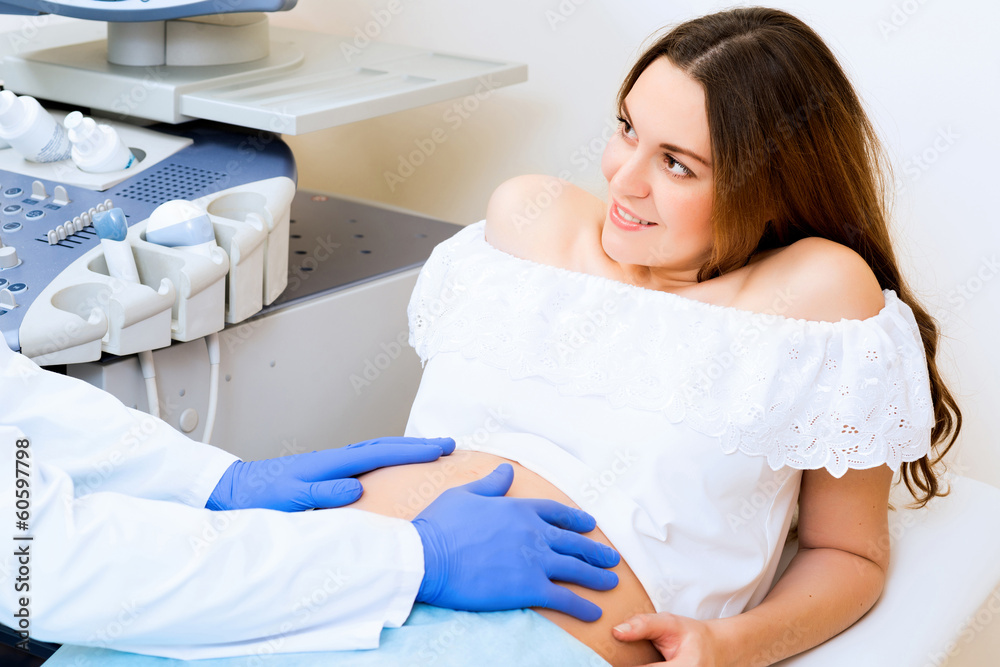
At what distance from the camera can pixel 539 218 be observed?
4.47ft

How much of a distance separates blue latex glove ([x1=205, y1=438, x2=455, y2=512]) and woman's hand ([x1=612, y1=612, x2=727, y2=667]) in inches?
12.4

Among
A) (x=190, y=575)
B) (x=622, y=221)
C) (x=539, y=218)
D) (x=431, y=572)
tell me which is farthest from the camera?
(x=539, y=218)

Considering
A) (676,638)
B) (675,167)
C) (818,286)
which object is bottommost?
(676,638)

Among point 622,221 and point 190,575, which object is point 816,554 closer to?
point 622,221

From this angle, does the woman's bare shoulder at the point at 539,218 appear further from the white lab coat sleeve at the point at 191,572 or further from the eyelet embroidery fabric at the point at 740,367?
the white lab coat sleeve at the point at 191,572

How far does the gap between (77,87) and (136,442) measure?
0.87 meters

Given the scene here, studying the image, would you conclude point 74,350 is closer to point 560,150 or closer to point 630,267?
point 630,267

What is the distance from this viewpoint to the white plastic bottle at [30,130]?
151 cm

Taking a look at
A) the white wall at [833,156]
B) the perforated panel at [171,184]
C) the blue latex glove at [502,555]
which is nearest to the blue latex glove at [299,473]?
the blue latex glove at [502,555]

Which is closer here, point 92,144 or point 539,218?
point 539,218

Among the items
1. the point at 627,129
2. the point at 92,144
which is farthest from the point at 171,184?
the point at 627,129

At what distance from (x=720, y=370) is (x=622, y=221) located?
0.76ft

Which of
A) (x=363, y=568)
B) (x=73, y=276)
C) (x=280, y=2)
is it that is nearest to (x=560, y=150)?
(x=280, y=2)

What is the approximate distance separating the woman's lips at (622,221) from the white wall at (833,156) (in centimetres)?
75
